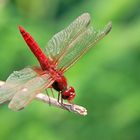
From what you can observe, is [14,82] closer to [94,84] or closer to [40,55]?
[40,55]

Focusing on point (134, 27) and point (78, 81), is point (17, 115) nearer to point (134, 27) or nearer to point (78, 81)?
point (78, 81)

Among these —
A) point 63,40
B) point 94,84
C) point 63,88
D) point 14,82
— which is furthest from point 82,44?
point 94,84

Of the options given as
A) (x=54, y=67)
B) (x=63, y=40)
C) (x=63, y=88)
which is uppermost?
(x=63, y=40)

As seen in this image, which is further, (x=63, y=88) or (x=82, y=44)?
(x=82, y=44)

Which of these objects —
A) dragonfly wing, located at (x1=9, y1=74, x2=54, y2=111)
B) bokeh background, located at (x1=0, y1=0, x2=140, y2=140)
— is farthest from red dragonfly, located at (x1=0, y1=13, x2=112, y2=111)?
bokeh background, located at (x1=0, y1=0, x2=140, y2=140)

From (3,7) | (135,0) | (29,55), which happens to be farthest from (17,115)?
(135,0)

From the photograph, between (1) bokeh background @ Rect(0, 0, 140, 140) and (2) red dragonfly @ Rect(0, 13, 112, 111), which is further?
(1) bokeh background @ Rect(0, 0, 140, 140)

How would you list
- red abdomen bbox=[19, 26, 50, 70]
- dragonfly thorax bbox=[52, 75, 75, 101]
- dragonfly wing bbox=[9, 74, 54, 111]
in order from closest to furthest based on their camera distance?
dragonfly wing bbox=[9, 74, 54, 111] < dragonfly thorax bbox=[52, 75, 75, 101] < red abdomen bbox=[19, 26, 50, 70]

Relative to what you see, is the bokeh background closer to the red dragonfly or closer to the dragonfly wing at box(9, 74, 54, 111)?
the red dragonfly
